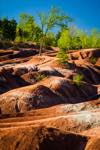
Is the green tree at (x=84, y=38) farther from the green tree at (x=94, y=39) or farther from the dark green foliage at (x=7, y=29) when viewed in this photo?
the dark green foliage at (x=7, y=29)

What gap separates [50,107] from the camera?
1113 inches

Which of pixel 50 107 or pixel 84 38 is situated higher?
pixel 50 107

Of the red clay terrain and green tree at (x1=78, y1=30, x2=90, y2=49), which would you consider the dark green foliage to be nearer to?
green tree at (x1=78, y1=30, x2=90, y2=49)

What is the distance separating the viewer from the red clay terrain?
617 inches

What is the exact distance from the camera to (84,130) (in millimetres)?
20016

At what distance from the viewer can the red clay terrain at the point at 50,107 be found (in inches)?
617

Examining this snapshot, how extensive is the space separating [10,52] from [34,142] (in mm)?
63378

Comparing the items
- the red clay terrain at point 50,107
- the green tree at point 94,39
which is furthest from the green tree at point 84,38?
the red clay terrain at point 50,107

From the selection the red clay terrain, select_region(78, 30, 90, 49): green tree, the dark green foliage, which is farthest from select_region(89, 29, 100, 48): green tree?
the red clay terrain

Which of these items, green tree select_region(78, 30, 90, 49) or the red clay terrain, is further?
green tree select_region(78, 30, 90, 49)

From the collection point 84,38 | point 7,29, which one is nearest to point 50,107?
point 7,29

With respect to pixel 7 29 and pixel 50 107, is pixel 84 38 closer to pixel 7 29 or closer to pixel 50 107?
pixel 7 29

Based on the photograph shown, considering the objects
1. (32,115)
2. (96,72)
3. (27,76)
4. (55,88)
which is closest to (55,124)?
(32,115)

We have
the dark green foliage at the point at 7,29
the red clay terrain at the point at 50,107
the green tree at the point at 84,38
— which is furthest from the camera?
the green tree at the point at 84,38
